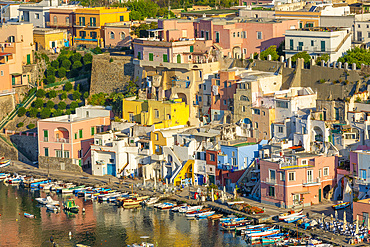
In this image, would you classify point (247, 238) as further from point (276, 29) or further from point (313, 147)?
point (276, 29)

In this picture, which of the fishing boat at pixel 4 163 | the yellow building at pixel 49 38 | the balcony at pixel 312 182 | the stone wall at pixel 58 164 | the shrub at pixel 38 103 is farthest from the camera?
the yellow building at pixel 49 38

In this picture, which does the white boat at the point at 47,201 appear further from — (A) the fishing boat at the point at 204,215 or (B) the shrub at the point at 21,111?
(B) the shrub at the point at 21,111

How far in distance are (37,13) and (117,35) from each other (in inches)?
546

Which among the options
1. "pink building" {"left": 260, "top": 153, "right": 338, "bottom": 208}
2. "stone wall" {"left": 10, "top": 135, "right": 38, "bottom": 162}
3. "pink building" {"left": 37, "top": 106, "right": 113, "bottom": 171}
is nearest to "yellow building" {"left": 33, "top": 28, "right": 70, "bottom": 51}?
"stone wall" {"left": 10, "top": 135, "right": 38, "bottom": 162}

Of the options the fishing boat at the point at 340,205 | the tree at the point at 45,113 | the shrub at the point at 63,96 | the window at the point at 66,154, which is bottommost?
the fishing boat at the point at 340,205

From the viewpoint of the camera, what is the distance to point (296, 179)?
7294 cm

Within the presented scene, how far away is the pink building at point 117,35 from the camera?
103 metres

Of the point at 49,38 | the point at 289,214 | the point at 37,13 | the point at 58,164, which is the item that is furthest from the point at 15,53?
the point at 289,214

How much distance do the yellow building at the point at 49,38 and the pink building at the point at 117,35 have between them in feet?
20.2

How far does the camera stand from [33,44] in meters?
106

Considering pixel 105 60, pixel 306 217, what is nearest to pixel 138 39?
pixel 105 60

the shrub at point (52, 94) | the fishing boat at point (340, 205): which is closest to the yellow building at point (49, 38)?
the shrub at point (52, 94)

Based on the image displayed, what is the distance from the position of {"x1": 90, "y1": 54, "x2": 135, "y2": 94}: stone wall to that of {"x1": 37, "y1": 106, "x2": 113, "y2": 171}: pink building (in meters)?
6.88

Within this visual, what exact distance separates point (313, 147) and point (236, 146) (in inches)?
241
